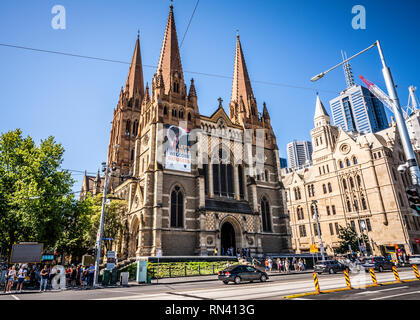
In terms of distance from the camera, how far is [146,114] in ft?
122

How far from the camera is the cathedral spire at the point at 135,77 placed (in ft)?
191

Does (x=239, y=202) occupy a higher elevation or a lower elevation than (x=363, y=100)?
lower

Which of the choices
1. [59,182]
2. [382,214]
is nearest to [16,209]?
[59,182]

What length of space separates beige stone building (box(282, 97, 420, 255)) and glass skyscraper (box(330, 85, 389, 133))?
12480 cm

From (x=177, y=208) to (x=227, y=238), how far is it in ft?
25.1

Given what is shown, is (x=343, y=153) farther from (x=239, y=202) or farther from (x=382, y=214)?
(x=239, y=202)

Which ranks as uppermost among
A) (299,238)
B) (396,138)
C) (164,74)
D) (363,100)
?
(363,100)

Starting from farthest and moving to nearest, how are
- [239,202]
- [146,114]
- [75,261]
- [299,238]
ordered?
[299,238] < [75,261] < [146,114] < [239,202]

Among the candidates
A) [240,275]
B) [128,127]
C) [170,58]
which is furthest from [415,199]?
[128,127]

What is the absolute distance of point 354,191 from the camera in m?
49.2

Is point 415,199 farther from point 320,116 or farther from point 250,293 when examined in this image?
point 320,116

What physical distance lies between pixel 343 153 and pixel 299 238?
18.8 meters

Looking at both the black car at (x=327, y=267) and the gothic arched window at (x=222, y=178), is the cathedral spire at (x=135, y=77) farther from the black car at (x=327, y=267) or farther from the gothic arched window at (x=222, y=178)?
the black car at (x=327, y=267)

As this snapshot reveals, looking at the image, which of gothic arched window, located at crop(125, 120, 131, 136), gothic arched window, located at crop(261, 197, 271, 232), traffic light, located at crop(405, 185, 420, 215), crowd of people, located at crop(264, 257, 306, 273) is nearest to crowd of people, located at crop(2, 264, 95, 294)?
crowd of people, located at crop(264, 257, 306, 273)
